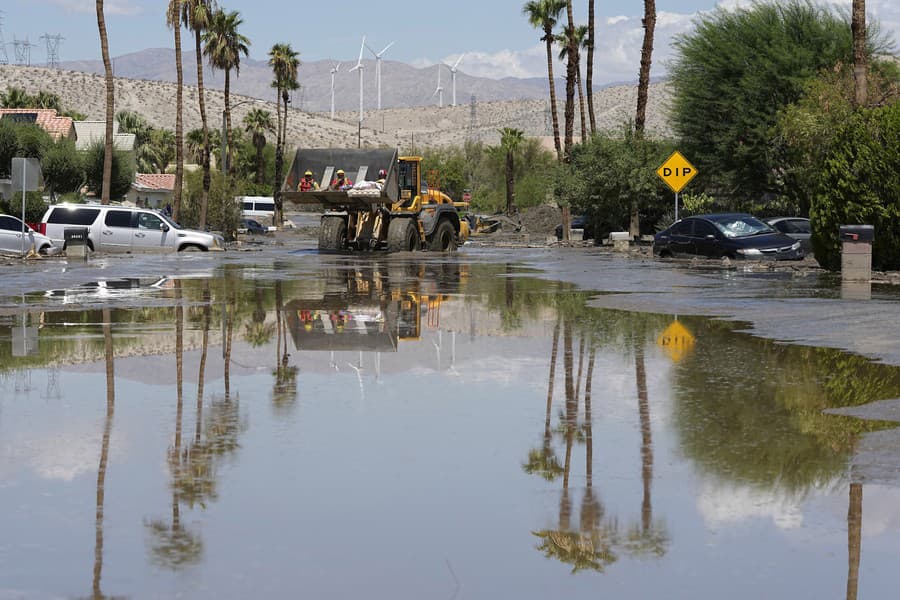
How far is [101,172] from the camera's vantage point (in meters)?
77.8

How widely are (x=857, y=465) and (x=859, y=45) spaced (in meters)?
28.1

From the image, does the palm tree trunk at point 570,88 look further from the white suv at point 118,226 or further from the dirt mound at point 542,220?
the white suv at point 118,226

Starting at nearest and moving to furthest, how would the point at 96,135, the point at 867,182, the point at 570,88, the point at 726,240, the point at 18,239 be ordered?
the point at 867,182 < the point at 726,240 < the point at 18,239 < the point at 570,88 < the point at 96,135

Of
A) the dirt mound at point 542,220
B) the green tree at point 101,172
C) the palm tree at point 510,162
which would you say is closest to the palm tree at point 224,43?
the green tree at point 101,172

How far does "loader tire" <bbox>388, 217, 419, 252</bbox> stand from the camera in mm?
43625

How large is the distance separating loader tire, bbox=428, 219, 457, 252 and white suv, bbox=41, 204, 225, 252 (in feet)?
27.5

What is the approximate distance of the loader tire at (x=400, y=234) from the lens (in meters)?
43.6

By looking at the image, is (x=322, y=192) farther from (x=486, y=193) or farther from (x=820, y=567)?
(x=486, y=193)

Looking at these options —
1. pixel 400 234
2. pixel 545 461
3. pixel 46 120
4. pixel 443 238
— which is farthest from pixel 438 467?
pixel 46 120

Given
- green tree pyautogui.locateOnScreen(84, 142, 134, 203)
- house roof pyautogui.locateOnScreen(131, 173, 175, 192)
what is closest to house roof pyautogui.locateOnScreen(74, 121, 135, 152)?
house roof pyautogui.locateOnScreen(131, 173, 175, 192)

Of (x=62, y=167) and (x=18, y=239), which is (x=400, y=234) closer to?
(x=18, y=239)

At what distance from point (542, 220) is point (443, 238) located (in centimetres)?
4609

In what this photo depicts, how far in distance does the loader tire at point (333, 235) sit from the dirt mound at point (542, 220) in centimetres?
4371

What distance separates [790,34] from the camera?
199 feet
